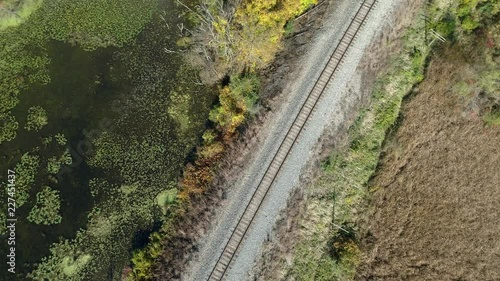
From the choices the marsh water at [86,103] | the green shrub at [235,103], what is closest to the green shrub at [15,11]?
the marsh water at [86,103]

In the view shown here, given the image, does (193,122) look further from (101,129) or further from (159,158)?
(101,129)

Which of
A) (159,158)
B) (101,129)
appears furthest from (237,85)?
(101,129)

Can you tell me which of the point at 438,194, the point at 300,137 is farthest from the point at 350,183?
the point at 438,194

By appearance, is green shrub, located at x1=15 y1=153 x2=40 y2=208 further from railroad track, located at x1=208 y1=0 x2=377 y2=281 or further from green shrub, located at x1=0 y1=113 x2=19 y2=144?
railroad track, located at x1=208 y1=0 x2=377 y2=281

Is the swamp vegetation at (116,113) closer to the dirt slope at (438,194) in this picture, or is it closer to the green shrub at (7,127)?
the green shrub at (7,127)

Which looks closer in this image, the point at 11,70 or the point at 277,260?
the point at 277,260

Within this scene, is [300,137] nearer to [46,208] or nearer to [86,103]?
[86,103]
